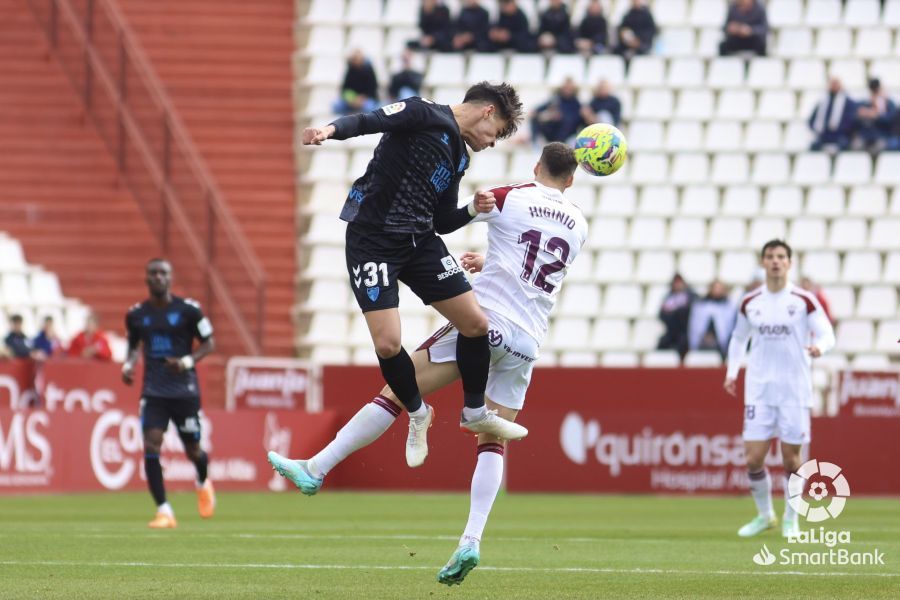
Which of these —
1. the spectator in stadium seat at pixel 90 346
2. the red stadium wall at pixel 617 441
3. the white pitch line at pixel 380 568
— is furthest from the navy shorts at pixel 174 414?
the spectator in stadium seat at pixel 90 346

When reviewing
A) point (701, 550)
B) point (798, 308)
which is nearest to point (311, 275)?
point (798, 308)

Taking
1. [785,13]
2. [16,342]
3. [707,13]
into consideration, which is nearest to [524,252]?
[16,342]

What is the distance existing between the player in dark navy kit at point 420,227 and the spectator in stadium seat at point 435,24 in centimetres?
1884

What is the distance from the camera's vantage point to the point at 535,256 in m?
10.8

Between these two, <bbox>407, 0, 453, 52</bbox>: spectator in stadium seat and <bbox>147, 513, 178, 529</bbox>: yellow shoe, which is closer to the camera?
<bbox>147, 513, 178, 529</bbox>: yellow shoe

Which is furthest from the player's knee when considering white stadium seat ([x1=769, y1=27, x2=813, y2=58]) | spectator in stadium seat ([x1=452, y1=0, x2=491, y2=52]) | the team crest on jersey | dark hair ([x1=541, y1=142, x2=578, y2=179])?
white stadium seat ([x1=769, y1=27, x2=813, y2=58])

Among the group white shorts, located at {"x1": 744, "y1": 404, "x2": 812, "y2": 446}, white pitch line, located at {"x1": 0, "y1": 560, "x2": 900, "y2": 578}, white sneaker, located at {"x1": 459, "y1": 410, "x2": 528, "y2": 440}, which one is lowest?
white pitch line, located at {"x1": 0, "y1": 560, "x2": 900, "y2": 578}

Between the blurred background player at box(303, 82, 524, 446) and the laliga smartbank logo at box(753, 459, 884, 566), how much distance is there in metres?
2.99

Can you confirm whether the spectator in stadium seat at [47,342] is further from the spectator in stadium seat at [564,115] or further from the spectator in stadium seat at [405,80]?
the spectator in stadium seat at [564,115]

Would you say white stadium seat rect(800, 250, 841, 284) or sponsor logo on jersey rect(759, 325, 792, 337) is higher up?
white stadium seat rect(800, 250, 841, 284)

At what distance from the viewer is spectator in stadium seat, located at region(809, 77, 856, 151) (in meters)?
A: 27.3

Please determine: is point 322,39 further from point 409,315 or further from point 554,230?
point 554,230

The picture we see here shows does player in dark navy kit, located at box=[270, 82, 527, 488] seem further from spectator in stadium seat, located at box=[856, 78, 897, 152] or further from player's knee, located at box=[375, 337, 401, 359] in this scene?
spectator in stadium seat, located at box=[856, 78, 897, 152]

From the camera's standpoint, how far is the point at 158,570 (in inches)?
442
